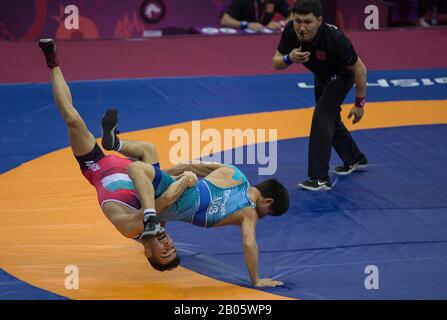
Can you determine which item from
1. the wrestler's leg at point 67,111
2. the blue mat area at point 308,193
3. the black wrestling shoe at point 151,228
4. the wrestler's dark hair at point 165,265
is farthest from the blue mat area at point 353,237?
the wrestler's leg at point 67,111

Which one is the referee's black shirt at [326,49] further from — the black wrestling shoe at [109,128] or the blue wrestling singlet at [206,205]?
the black wrestling shoe at [109,128]

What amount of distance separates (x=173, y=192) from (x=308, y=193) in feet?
6.78

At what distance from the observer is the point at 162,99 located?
10523mm

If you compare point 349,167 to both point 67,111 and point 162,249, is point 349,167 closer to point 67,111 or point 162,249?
point 67,111

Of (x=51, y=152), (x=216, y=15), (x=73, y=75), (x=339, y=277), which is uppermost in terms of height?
(x=216, y=15)

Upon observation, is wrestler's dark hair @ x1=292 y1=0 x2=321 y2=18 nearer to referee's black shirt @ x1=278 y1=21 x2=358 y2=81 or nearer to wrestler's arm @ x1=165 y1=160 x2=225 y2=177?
referee's black shirt @ x1=278 y1=21 x2=358 y2=81

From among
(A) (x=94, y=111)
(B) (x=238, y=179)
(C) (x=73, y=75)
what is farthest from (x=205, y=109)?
(B) (x=238, y=179)

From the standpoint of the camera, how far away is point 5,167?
321 inches

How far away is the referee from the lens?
7.28 meters

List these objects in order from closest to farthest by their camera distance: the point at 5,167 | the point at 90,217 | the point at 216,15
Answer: the point at 90,217 → the point at 5,167 → the point at 216,15

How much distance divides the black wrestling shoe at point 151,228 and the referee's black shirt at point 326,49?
2703 millimetres

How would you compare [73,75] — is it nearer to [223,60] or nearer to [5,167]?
[223,60]

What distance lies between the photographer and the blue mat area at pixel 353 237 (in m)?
5.72

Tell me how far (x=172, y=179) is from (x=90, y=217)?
120cm
